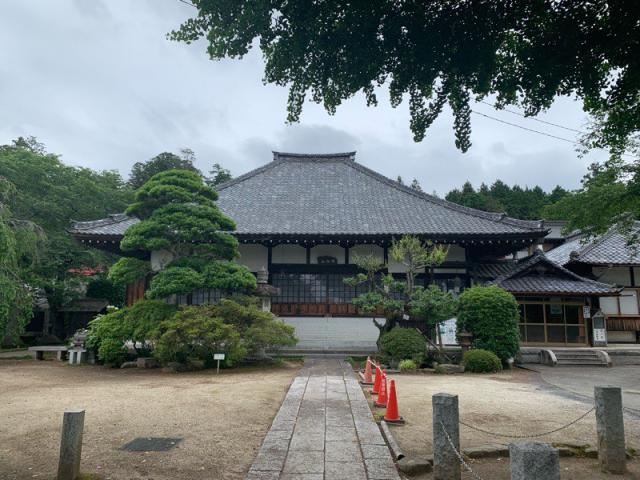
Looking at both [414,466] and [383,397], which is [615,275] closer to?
[383,397]

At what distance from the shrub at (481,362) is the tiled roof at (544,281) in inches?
181

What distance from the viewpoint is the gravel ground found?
579cm

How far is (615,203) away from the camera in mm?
8352

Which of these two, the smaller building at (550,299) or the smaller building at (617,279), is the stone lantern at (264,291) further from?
the smaller building at (617,279)

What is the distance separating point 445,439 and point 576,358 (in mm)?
13523

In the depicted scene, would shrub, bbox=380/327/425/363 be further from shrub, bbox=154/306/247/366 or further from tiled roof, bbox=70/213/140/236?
tiled roof, bbox=70/213/140/236

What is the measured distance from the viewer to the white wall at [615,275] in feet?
63.6

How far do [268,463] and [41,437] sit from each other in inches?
132

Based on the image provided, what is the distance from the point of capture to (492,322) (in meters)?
13.5

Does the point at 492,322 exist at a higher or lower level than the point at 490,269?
lower

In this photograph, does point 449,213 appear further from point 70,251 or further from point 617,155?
point 70,251

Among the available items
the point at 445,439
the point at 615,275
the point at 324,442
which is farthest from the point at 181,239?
the point at 615,275

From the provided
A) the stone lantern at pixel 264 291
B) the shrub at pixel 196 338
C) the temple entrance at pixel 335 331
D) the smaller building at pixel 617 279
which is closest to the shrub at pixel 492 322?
the temple entrance at pixel 335 331

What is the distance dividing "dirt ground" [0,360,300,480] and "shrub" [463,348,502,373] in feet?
17.6
